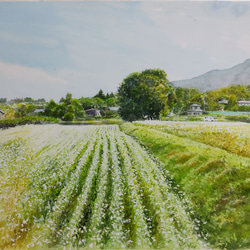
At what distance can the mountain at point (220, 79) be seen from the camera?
3281mm

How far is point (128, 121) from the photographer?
329cm

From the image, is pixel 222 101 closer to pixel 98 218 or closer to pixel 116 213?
pixel 116 213

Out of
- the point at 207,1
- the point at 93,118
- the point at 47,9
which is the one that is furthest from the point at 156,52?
the point at 47,9

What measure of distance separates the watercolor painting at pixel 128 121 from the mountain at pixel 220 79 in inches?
0.7

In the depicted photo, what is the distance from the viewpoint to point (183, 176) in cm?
293

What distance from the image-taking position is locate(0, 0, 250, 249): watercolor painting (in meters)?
2.50

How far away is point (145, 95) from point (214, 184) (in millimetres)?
1503

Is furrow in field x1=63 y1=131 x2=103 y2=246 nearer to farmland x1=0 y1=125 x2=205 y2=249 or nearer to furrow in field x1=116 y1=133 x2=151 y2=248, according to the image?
farmland x1=0 y1=125 x2=205 y2=249

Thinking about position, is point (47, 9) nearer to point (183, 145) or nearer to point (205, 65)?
point (205, 65)

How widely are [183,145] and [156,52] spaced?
1.44 metres

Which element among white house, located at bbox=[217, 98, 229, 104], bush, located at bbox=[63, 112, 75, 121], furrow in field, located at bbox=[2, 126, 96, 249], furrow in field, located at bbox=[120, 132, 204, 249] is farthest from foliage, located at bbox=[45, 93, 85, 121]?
white house, located at bbox=[217, 98, 229, 104]

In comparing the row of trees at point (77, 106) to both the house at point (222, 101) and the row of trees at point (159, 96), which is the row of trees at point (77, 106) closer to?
the row of trees at point (159, 96)

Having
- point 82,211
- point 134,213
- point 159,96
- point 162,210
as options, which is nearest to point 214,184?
point 162,210

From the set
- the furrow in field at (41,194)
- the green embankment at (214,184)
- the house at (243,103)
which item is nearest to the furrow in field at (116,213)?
the furrow in field at (41,194)
